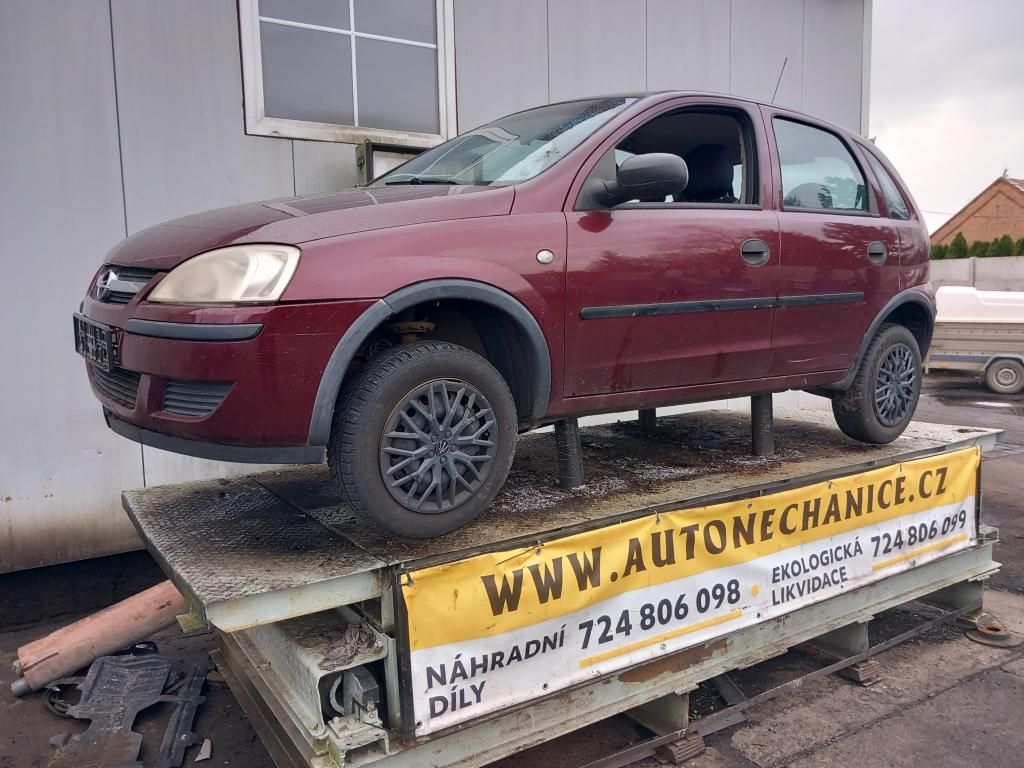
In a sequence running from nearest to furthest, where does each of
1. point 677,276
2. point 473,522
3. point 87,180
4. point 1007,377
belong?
point 473,522
point 677,276
point 87,180
point 1007,377

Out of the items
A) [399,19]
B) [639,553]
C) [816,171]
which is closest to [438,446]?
[639,553]

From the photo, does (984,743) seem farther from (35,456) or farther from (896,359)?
(35,456)

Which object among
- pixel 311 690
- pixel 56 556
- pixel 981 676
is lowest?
pixel 981 676

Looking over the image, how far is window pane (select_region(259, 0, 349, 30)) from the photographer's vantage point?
4.72 m

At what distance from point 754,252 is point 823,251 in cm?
46

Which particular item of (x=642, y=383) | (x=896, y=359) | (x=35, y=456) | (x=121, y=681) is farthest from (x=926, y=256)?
(x=35, y=456)

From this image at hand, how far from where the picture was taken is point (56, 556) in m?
4.29

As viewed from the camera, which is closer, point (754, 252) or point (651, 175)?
point (651, 175)

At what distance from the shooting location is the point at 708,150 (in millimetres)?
3426

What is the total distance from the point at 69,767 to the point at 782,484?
306cm

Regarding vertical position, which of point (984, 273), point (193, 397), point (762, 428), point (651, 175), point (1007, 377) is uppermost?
point (651, 175)

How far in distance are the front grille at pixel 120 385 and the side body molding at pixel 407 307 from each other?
589mm

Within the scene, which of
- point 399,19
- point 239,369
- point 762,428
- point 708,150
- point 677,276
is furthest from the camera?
point 399,19

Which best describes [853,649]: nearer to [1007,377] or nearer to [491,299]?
[491,299]
